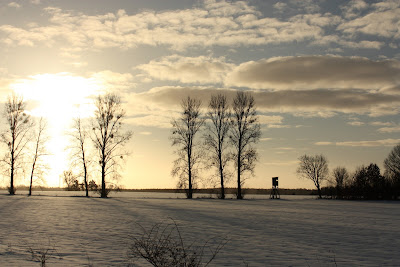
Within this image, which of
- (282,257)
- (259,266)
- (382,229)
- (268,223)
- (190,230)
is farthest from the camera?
(268,223)

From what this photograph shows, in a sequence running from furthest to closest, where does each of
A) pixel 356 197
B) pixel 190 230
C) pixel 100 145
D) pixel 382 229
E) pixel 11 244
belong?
pixel 356 197 → pixel 100 145 → pixel 382 229 → pixel 190 230 → pixel 11 244

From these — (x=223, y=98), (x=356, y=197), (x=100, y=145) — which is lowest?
(x=356, y=197)

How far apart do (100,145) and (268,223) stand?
33322 mm

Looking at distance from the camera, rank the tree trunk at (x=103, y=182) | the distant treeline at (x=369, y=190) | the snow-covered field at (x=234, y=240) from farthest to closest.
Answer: the distant treeline at (x=369, y=190) → the tree trunk at (x=103, y=182) → the snow-covered field at (x=234, y=240)

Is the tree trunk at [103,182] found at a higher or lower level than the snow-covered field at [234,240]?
higher

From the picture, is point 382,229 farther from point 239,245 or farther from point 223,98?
point 223,98

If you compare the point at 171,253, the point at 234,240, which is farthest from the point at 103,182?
the point at 171,253

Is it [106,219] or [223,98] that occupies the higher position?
[223,98]

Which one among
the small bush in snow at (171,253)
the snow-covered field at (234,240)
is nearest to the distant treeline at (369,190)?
the snow-covered field at (234,240)

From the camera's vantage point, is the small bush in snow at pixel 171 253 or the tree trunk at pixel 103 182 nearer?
the small bush in snow at pixel 171 253

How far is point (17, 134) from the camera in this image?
2009 inches

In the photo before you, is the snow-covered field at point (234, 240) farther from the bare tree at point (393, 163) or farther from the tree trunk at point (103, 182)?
the bare tree at point (393, 163)

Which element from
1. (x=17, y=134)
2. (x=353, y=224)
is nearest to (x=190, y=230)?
(x=353, y=224)

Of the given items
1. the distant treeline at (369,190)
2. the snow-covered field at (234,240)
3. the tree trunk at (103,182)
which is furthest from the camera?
the distant treeline at (369,190)
